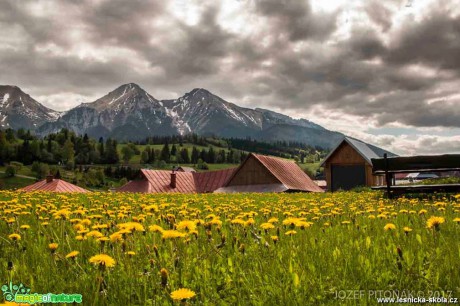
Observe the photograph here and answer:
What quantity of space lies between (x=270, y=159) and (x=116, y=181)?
137m

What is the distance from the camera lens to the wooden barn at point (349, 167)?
157 feet

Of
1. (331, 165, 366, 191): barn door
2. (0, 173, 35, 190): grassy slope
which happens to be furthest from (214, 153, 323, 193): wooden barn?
(0, 173, 35, 190): grassy slope

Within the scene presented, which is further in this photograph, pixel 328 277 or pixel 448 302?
pixel 328 277

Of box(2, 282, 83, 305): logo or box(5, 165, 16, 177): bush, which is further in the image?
box(5, 165, 16, 177): bush

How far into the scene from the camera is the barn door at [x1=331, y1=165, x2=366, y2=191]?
48088 mm

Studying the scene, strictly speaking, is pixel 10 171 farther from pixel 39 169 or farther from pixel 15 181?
pixel 39 169

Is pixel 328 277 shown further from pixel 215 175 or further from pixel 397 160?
pixel 215 175

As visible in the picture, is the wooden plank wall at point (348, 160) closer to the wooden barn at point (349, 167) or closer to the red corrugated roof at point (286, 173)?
the wooden barn at point (349, 167)

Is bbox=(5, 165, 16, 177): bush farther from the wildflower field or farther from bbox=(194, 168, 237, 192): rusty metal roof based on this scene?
the wildflower field

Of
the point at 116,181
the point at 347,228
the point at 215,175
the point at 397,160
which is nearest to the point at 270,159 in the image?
the point at 215,175

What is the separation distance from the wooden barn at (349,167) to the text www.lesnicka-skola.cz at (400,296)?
1824 inches

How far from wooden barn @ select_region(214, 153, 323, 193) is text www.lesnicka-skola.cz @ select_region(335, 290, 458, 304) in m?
49.1

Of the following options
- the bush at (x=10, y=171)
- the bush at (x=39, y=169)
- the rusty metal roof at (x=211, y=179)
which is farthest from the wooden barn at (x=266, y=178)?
the bush at (x=10, y=171)

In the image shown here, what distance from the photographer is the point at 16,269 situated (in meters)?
3.59
